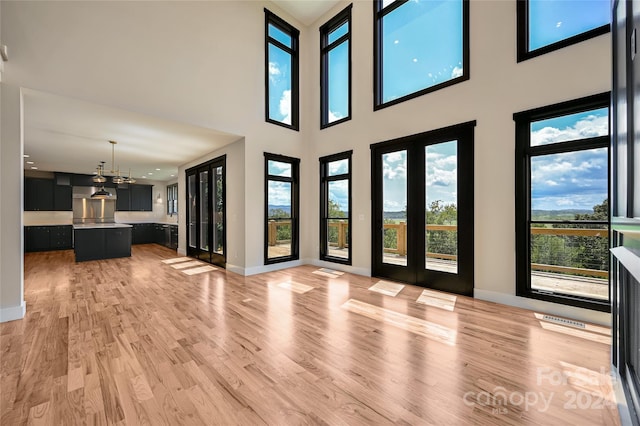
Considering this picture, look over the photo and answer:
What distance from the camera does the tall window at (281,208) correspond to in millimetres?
5637

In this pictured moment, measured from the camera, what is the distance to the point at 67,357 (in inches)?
88.4

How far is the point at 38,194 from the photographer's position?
28.2 feet

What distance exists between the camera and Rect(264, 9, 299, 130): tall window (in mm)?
5633

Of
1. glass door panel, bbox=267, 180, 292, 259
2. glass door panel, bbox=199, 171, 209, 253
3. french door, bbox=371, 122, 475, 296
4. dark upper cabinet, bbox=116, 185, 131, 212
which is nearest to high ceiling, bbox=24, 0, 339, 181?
glass door panel, bbox=199, 171, 209, 253

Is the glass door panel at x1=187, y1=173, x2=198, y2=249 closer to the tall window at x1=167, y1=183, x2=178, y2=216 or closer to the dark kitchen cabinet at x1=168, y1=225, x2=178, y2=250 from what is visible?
the dark kitchen cabinet at x1=168, y1=225, x2=178, y2=250

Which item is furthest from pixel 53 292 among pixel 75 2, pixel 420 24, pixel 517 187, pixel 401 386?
pixel 420 24

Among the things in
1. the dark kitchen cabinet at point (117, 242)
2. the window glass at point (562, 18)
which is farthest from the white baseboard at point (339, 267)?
the dark kitchen cabinet at point (117, 242)

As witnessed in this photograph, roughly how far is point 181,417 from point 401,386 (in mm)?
1383

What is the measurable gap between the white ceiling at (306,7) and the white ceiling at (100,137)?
10.1ft

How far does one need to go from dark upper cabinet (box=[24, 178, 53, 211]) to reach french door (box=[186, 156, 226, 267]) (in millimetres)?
5132

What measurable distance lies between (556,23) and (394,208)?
3.03m

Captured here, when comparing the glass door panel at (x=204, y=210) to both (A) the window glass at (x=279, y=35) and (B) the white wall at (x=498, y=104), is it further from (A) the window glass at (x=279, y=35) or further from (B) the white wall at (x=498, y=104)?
(B) the white wall at (x=498, y=104)

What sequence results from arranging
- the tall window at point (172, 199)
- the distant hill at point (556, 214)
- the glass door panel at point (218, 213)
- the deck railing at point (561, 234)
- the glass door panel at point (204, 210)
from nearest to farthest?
the deck railing at point (561, 234) → the distant hill at point (556, 214) → the glass door panel at point (218, 213) → the glass door panel at point (204, 210) → the tall window at point (172, 199)

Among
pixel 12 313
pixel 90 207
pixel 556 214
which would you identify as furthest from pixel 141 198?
pixel 556 214
